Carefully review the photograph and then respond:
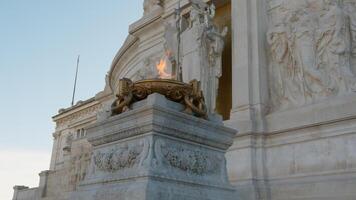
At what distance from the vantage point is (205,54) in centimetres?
1355

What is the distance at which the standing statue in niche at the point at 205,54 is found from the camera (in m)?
13.4

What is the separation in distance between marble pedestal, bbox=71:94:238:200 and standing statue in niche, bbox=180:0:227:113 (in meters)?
7.59

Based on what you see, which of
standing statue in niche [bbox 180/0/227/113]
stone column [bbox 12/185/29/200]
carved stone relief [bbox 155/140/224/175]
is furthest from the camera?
stone column [bbox 12/185/29/200]

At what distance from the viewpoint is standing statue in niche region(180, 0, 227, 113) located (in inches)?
526

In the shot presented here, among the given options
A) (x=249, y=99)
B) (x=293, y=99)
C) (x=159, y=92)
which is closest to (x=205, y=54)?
(x=249, y=99)

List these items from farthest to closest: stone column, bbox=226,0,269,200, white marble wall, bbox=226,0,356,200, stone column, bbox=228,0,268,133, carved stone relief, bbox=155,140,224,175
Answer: stone column, bbox=228,0,268,133 → stone column, bbox=226,0,269,200 → white marble wall, bbox=226,0,356,200 → carved stone relief, bbox=155,140,224,175

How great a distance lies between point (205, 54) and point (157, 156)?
9.00 m

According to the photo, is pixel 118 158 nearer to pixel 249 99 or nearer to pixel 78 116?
pixel 249 99

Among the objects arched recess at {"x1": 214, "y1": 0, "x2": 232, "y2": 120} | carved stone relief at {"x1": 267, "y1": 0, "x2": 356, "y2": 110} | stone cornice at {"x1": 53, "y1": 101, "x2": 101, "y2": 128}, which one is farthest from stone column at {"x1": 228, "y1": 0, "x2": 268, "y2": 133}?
stone cornice at {"x1": 53, "y1": 101, "x2": 101, "y2": 128}

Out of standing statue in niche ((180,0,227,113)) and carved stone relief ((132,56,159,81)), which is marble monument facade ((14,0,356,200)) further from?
carved stone relief ((132,56,159,81))

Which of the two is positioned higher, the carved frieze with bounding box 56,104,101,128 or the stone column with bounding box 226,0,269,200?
the carved frieze with bounding box 56,104,101,128

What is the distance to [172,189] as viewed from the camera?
4840mm

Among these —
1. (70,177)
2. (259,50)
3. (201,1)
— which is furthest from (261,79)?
(70,177)

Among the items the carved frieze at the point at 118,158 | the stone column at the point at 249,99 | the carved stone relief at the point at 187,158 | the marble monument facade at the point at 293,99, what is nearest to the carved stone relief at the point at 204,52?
the marble monument facade at the point at 293,99
